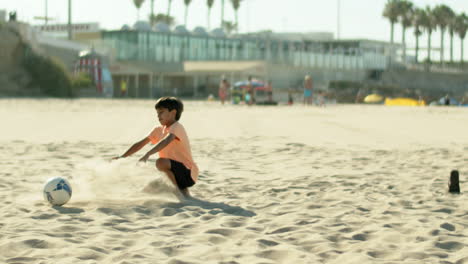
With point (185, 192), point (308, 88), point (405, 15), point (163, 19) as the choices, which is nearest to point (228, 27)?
point (163, 19)

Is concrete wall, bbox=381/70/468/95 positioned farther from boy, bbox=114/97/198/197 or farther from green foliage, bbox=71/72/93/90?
boy, bbox=114/97/198/197

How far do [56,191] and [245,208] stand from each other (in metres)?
1.74

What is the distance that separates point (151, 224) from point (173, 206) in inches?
28.9

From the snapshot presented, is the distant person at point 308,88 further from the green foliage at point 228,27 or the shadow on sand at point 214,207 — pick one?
the green foliage at point 228,27

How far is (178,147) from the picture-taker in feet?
20.2

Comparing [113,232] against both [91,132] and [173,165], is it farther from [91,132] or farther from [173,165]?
[91,132]

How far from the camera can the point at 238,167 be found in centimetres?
873

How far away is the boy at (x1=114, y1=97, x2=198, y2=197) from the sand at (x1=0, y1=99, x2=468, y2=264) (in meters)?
0.21

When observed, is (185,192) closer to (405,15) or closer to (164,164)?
(164,164)

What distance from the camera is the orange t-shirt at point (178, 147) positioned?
6066mm

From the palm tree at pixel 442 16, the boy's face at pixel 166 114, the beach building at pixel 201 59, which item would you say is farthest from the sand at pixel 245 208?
the palm tree at pixel 442 16

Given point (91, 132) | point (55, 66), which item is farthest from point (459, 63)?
point (91, 132)

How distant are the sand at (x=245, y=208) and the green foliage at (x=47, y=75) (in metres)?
29.3

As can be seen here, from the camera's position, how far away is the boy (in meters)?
6.05
